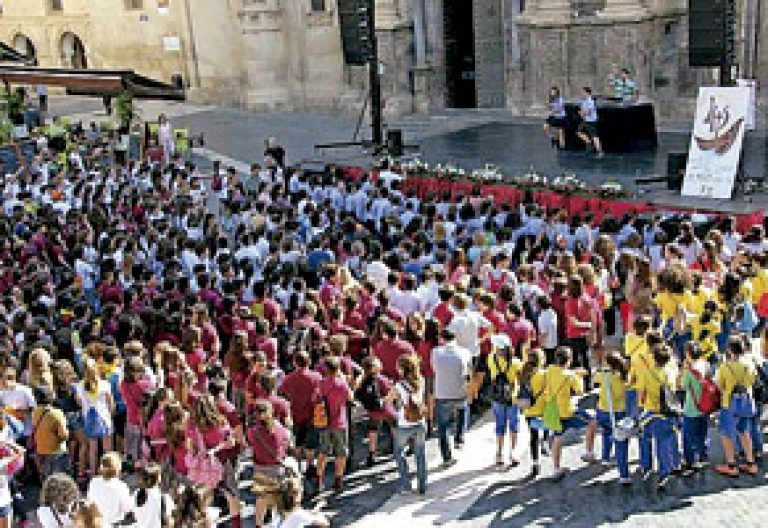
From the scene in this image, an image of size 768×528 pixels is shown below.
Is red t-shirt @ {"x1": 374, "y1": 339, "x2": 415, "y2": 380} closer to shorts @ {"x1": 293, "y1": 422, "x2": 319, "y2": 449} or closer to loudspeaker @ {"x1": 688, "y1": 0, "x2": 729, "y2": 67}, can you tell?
shorts @ {"x1": 293, "y1": 422, "x2": 319, "y2": 449}

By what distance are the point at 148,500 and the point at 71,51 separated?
127 feet

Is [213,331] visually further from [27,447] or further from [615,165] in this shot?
[615,165]

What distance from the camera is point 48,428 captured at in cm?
1013

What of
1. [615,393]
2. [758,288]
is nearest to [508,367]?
[615,393]

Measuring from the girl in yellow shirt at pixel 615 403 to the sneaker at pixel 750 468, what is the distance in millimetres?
1080

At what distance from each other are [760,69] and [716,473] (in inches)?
646

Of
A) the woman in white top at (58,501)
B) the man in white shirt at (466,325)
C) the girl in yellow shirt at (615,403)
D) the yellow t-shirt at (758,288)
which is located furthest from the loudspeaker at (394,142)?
the woman in white top at (58,501)

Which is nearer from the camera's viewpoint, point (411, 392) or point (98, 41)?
point (411, 392)

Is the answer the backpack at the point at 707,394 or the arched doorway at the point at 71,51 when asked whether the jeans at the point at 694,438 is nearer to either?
the backpack at the point at 707,394

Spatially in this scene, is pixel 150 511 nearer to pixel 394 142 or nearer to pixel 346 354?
pixel 346 354

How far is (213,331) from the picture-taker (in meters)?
11.8

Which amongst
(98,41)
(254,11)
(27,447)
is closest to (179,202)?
(27,447)

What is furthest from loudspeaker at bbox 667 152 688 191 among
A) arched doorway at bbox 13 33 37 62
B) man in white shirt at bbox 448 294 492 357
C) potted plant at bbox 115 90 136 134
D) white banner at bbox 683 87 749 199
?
arched doorway at bbox 13 33 37 62

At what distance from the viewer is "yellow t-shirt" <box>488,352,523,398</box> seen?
413 inches
